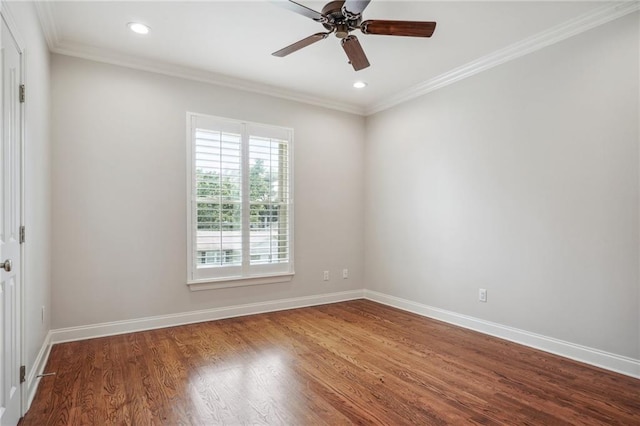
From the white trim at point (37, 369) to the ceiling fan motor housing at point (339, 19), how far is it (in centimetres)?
314

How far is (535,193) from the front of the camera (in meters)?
3.33

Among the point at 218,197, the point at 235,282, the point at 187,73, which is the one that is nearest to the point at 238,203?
the point at 218,197

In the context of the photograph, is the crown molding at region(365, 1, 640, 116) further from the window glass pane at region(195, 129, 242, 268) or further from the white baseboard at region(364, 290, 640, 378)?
the white baseboard at region(364, 290, 640, 378)

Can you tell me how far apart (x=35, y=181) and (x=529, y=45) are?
170 inches

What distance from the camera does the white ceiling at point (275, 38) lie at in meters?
2.82

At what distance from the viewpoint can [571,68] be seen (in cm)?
309

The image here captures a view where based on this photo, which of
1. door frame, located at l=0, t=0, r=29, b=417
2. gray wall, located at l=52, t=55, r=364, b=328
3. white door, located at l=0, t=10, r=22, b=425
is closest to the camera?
white door, located at l=0, t=10, r=22, b=425

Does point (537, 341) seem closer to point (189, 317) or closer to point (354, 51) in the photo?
point (354, 51)

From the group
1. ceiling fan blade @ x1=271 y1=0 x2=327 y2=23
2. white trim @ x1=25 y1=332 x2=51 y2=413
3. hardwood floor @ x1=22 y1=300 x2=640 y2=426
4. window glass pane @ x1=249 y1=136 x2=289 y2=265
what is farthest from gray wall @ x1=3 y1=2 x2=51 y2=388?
window glass pane @ x1=249 y1=136 x2=289 y2=265

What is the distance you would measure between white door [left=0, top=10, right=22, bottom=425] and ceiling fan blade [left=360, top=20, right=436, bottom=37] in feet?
6.98

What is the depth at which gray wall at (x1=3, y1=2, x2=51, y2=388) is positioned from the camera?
2.32 m

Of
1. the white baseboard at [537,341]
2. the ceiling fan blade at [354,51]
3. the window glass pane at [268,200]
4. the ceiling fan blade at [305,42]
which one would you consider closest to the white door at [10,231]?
the ceiling fan blade at [305,42]

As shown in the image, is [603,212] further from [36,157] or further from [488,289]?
[36,157]

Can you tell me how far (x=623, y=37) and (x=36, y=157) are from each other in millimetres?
4601
